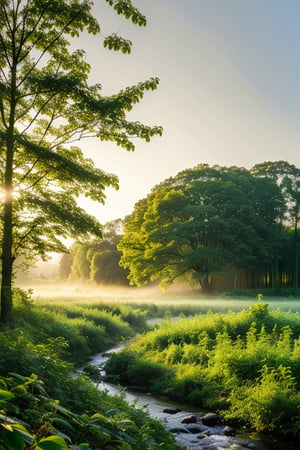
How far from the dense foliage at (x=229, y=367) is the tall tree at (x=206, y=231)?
62.2ft

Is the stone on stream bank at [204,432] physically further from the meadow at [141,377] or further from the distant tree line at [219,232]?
the distant tree line at [219,232]

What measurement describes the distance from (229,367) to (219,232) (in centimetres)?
2666

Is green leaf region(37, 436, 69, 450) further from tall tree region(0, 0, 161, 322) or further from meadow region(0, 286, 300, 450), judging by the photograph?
tall tree region(0, 0, 161, 322)

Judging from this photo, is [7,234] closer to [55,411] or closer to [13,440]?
[55,411]

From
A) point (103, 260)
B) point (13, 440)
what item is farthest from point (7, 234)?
point (103, 260)

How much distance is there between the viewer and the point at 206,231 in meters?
36.8

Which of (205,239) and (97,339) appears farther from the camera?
(205,239)

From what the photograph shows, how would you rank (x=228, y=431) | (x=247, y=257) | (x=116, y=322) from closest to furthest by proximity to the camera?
(x=228, y=431)
(x=116, y=322)
(x=247, y=257)

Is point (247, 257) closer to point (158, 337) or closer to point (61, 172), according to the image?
point (158, 337)

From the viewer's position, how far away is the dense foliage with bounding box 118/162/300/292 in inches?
A: 1401

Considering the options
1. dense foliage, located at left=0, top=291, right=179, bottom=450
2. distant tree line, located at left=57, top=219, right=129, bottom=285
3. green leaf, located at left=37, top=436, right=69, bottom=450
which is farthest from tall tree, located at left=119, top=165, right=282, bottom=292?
green leaf, located at left=37, top=436, right=69, bottom=450

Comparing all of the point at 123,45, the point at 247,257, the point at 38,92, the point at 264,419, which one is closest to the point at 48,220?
the point at 38,92

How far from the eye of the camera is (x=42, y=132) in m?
14.4

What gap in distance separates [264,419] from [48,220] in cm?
815
